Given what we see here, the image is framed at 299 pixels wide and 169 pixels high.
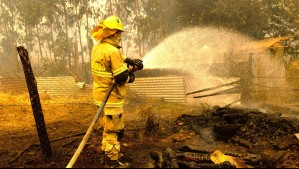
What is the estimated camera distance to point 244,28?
765 inches

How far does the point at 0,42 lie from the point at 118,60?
192ft

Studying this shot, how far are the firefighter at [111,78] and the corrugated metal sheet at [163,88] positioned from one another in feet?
24.5

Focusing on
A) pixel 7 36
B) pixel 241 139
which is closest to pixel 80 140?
pixel 241 139

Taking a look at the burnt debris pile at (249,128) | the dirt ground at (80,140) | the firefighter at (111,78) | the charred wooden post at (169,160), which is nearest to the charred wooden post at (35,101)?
the dirt ground at (80,140)

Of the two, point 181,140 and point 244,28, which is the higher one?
point 244,28

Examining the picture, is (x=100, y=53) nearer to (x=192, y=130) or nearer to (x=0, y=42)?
(x=192, y=130)

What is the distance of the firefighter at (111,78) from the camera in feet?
13.5

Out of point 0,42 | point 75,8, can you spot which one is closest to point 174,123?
point 75,8

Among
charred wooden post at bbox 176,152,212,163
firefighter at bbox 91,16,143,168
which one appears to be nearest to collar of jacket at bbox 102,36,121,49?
firefighter at bbox 91,16,143,168

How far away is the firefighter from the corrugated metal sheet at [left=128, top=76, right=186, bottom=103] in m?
7.46

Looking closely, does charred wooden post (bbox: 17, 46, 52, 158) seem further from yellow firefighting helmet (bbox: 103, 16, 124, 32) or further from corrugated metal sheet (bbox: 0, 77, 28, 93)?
corrugated metal sheet (bbox: 0, 77, 28, 93)

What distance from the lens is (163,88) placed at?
40.0 feet

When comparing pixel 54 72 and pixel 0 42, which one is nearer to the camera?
pixel 54 72

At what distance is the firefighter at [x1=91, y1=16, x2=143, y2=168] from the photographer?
4129 mm
